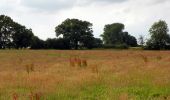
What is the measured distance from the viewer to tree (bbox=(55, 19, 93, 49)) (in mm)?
109756

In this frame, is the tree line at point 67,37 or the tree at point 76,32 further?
the tree at point 76,32

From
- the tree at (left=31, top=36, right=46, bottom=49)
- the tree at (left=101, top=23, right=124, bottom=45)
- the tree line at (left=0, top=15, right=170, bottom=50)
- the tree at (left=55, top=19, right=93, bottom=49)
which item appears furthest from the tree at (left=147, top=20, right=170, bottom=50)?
the tree at (left=101, top=23, right=124, bottom=45)

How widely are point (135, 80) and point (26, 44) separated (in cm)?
8177

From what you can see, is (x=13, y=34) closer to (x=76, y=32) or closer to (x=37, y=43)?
(x=37, y=43)

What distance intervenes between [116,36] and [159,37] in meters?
36.5

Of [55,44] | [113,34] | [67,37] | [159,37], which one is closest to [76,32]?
[67,37]

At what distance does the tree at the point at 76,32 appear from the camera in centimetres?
10976

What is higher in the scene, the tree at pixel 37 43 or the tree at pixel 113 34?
the tree at pixel 113 34

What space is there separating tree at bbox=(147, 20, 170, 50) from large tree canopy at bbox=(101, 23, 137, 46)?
795 inches

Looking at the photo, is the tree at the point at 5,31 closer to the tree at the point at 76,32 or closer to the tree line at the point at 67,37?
the tree line at the point at 67,37

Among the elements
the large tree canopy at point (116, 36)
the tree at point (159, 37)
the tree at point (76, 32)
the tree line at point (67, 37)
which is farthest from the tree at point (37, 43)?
the large tree canopy at point (116, 36)

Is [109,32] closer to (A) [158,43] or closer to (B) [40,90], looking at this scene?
(A) [158,43]

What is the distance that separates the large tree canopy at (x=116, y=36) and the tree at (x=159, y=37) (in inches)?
795

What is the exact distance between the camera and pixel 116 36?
151375 millimetres
